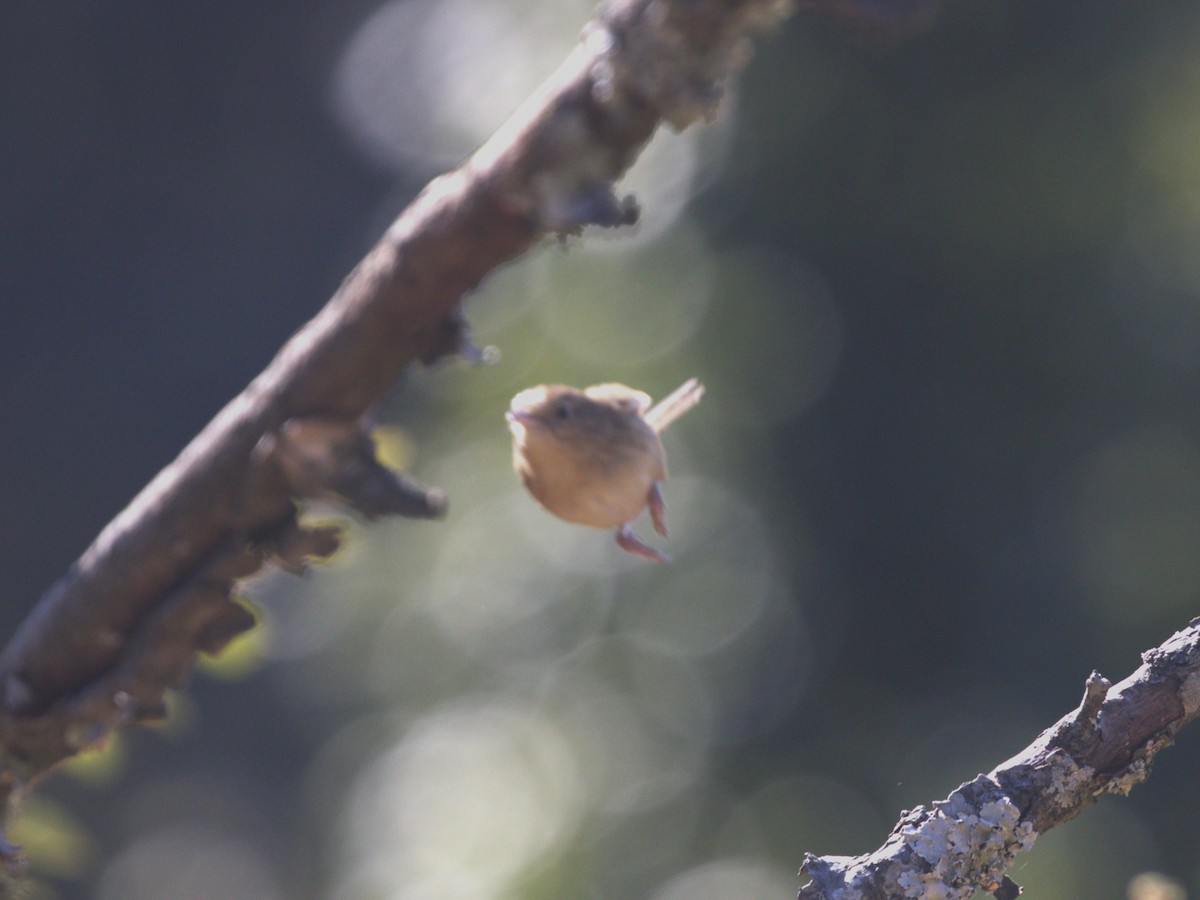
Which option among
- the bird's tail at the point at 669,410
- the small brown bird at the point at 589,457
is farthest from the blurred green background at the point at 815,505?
the small brown bird at the point at 589,457

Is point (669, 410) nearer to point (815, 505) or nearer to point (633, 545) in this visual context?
point (633, 545)

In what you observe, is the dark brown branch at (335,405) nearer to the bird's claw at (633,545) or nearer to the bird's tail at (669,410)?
the bird's claw at (633,545)

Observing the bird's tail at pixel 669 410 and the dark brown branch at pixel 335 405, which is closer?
the dark brown branch at pixel 335 405

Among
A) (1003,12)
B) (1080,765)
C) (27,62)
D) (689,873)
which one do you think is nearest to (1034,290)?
(1003,12)

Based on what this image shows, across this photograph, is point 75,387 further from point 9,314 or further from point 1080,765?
point 1080,765

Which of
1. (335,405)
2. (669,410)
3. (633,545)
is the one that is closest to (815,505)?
(669,410)

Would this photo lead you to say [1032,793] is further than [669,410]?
No

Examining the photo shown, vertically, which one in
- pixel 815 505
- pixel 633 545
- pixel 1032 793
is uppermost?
pixel 815 505

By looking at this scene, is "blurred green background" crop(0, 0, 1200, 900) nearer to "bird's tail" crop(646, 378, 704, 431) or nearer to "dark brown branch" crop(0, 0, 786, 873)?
"bird's tail" crop(646, 378, 704, 431)
